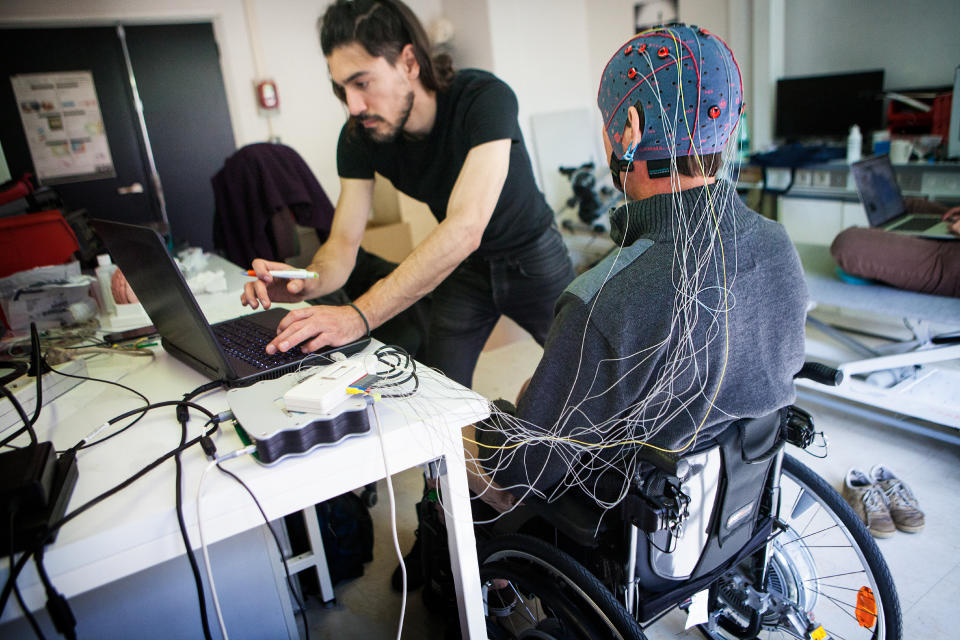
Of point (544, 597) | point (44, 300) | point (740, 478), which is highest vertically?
point (44, 300)

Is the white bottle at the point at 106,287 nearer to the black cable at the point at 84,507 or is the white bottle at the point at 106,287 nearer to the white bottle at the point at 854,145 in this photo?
the black cable at the point at 84,507

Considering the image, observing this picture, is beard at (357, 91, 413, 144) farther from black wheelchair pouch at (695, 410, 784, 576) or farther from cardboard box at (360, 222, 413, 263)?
cardboard box at (360, 222, 413, 263)

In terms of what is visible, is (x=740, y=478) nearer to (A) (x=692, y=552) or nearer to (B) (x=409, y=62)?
(A) (x=692, y=552)

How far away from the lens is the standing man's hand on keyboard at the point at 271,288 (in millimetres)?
1259

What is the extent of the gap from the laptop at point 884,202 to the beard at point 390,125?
5.71ft

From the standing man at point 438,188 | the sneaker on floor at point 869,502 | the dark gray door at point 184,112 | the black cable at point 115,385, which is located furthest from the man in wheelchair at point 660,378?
the dark gray door at point 184,112

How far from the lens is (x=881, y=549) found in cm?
169

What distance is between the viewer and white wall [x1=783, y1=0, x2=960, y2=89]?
3506mm

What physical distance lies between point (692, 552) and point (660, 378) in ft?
0.93

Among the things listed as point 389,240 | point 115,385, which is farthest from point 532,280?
point 389,240

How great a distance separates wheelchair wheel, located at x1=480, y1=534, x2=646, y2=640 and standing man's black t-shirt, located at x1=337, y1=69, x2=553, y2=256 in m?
0.84

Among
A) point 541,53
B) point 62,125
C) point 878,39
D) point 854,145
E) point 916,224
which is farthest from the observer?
point 541,53

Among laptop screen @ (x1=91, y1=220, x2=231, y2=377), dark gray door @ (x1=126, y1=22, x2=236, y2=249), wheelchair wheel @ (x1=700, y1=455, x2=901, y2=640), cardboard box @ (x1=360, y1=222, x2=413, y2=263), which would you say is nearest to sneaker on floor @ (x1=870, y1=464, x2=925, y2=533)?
wheelchair wheel @ (x1=700, y1=455, x2=901, y2=640)

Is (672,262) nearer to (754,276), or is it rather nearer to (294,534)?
(754,276)
